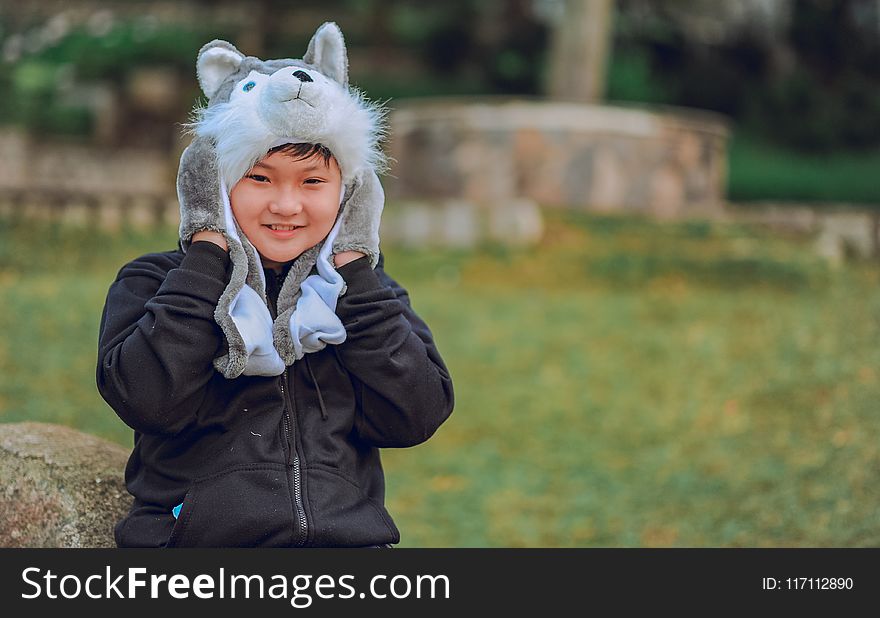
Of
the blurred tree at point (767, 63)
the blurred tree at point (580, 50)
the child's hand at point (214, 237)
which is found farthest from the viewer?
the blurred tree at point (767, 63)

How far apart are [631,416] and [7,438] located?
4805 mm

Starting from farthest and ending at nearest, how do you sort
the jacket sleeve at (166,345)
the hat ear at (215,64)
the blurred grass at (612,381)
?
the blurred grass at (612,381) < the hat ear at (215,64) < the jacket sleeve at (166,345)

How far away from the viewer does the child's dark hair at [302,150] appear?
7.98ft

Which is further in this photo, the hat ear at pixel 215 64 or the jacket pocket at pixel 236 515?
the hat ear at pixel 215 64

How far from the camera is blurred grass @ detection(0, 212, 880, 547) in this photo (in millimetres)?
5652

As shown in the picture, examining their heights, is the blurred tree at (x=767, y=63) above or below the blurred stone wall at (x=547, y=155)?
above

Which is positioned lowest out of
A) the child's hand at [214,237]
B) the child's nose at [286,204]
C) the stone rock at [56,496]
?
the stone rock at [56,496]

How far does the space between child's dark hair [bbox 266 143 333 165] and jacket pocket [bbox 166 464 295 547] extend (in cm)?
68

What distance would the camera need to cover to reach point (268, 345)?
2377 mm

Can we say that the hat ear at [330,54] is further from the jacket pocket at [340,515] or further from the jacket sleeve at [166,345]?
the jacket pocket at [340,515]

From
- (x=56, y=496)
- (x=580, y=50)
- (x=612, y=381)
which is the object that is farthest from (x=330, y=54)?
(x=580, y=50)

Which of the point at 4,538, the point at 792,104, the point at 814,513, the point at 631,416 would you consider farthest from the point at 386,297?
the point at 792,104

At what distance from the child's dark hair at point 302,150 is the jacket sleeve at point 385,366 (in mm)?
250

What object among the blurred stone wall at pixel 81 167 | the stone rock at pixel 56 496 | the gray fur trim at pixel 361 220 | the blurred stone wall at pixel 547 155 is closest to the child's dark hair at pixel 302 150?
the gray fur trim at pixel 361 220
